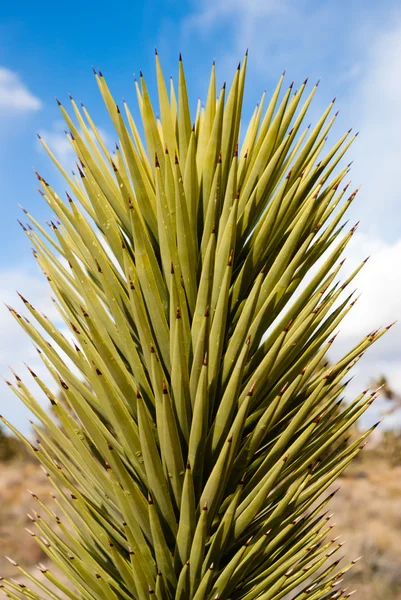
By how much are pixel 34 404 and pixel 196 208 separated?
2.53 feet

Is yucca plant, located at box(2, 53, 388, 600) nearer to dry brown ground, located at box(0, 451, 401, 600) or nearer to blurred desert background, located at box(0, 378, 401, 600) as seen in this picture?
blurred desert background, located at box(0, 378, 401, 600)

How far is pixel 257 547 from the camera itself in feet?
4.58

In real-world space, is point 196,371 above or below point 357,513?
below

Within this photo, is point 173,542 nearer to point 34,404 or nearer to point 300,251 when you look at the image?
point 34,404

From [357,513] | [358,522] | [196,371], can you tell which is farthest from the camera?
[357,513]

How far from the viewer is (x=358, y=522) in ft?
51.2

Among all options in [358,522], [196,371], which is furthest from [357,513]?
[196,371]

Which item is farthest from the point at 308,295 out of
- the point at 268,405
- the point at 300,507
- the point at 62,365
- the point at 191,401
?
the point at 62,365

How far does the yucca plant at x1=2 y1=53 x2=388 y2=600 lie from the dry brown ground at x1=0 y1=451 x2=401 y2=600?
10679 millimetres

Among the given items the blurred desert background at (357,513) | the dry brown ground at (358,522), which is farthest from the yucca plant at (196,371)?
the dry brown ground at (358,522)

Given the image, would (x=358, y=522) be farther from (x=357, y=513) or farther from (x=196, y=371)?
(x=196, y=371)

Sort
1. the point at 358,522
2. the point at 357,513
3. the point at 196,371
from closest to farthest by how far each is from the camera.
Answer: the point at 196,371 → the point at 358,522 → the point at 357,513

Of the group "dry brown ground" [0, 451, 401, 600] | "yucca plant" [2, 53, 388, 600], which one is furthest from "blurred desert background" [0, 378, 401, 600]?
"yucca plant" [2, 53, 388, 600]

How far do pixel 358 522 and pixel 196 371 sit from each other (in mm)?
16166
